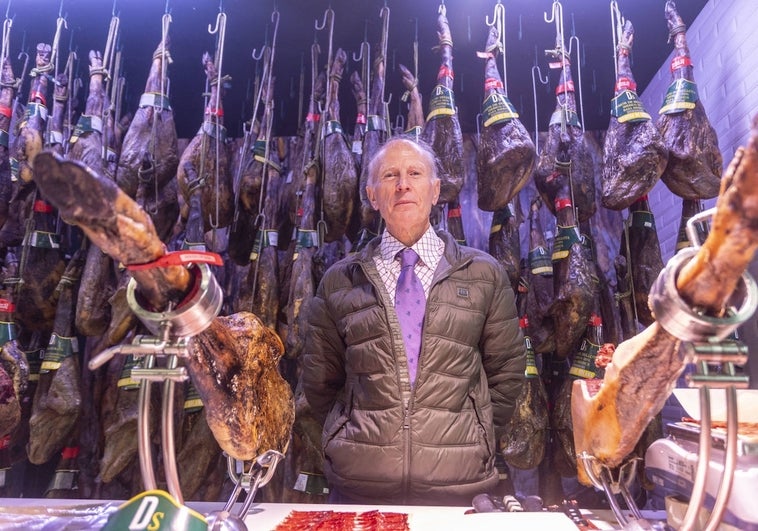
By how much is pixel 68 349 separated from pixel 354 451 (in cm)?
246

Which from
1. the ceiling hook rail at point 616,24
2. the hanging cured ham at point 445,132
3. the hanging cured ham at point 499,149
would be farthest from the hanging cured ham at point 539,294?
the ceiling hook rail at point 616,24

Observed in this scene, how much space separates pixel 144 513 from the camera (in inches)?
36.2

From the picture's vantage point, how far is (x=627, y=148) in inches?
118

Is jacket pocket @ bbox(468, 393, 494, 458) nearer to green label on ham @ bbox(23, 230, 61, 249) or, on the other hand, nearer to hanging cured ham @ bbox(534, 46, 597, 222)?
hanging cured ham @ bbox(534, 46, 597, 222)

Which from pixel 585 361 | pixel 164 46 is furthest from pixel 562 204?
pixel 164 46

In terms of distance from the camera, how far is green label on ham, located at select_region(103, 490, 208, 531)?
0.91 metres

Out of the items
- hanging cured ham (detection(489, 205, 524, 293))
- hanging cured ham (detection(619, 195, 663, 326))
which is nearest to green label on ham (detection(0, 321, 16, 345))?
hanging cured ham (detection(489, 205, 524, 293))

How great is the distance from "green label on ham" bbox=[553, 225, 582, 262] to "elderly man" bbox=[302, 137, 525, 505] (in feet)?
3.39

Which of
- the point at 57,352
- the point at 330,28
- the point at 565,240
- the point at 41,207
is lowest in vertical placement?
the point at 57,352

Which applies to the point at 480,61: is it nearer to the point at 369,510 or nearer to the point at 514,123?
the point at 514,123

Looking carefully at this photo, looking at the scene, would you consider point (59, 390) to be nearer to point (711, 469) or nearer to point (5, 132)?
point (5, 132)

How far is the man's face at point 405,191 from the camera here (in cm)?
223

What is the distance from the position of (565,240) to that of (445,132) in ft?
3.42

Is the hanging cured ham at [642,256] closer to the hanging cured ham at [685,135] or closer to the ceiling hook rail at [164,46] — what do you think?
the hanging cured ham at [685,135]
